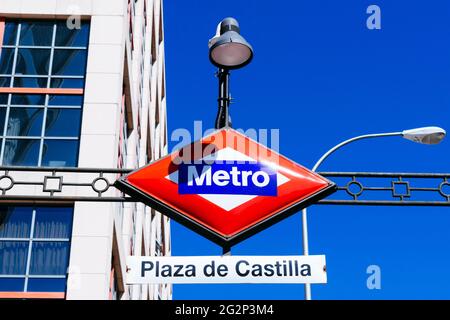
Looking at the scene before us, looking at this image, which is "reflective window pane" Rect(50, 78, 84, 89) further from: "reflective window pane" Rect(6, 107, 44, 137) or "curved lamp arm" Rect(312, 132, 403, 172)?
"curved lamp arm" Rect(312, 132, 403, 172)

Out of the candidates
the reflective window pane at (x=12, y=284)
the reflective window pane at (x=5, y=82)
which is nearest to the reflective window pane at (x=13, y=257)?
the reflective window pane at (x=12, y=284)

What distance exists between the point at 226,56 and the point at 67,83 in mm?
13674

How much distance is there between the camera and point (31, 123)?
19.8 m

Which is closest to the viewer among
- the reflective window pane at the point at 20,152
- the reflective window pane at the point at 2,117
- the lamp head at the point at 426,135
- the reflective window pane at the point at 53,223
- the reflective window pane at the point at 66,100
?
the lamp head at the point at 426,135

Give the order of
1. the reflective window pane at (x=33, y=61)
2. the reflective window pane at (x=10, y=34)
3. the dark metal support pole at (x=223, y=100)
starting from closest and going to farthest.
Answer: the dark metal support pole at (x=223, y=100), the reflective window pane at (x=33, y=61), the reflective window pane at (x=10, y=34)

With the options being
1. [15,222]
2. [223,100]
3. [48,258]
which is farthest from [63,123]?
[223,100]

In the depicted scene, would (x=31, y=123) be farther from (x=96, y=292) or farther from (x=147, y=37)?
(x=147, y=37)

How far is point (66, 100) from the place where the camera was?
801 inches

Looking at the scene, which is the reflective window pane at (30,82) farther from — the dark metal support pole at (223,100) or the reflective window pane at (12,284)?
the dark metal support pole at (223,100)

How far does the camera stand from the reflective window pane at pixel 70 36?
2095 centimetres

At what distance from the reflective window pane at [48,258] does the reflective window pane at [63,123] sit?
3.10 metres
